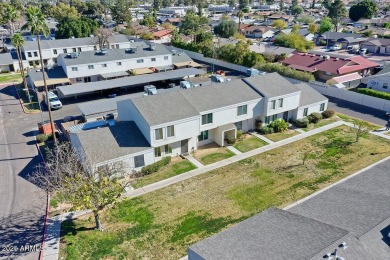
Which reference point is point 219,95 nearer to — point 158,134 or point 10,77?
point 158,134

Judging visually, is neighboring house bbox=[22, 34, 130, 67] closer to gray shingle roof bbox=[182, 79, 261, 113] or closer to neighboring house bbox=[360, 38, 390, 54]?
gray shingle roof bbox=[182, 79, 261, 113]

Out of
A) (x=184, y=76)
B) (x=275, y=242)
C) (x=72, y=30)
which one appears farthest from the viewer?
(x=72, y=30)

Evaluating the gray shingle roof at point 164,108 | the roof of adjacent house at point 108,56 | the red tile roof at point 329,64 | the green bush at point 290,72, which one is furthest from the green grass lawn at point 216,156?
the roof of adjacent house at point 108,56

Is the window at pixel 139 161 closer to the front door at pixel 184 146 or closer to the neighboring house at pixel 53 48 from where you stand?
the front door at pixel 184 146

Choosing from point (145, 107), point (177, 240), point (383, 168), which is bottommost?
point (177, 240)

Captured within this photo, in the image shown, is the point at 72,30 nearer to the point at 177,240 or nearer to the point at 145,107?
the point at 145,107

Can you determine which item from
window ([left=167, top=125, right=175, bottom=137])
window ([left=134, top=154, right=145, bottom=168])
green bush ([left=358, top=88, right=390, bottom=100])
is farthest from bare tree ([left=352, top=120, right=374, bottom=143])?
window ([left=134, top=154, right=145, bottom=168])

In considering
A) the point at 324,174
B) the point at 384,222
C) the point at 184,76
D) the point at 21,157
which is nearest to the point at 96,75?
the point at 184,76
